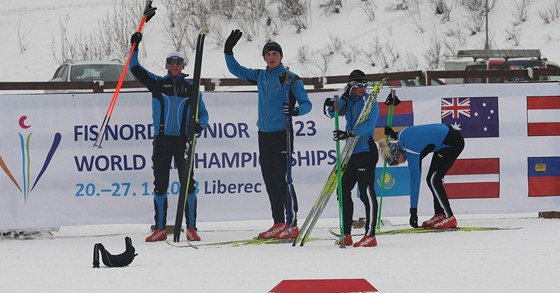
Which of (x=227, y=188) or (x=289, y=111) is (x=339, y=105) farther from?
(x=227, y=188)

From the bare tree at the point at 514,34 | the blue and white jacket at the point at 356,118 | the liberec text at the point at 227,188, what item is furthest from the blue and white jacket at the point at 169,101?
the bare tree at the point at 514,34

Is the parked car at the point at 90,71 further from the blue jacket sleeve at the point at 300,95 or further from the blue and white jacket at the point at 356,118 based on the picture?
the blue and white jacket at the point at 356,118

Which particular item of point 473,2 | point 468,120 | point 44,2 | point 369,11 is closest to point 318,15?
point 369,11

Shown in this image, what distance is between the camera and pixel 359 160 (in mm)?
10008

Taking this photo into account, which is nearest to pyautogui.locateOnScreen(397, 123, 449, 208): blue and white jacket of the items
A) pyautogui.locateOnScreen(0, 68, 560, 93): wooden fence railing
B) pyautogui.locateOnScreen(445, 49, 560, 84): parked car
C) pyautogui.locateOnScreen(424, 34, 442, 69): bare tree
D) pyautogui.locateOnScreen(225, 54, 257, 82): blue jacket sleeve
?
pyautogui.locateOnScreen(0, 68, 560, 93): wooden fence railing

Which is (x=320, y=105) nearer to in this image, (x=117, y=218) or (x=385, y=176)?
(x=385, y=176)

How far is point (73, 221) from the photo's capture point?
11492 millimetres

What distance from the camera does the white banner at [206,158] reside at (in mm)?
11445

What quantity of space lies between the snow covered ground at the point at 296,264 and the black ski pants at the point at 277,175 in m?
0.44

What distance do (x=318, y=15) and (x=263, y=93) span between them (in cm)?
2454

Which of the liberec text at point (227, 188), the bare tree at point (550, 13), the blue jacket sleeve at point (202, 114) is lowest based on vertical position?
the liberec text at point (227, 188)

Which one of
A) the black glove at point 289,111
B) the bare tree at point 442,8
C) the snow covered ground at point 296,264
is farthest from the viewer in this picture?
the bare tree at point 442,8

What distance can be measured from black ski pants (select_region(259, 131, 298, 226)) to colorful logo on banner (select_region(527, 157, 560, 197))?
3118 mm

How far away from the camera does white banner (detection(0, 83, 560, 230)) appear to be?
11.4m
